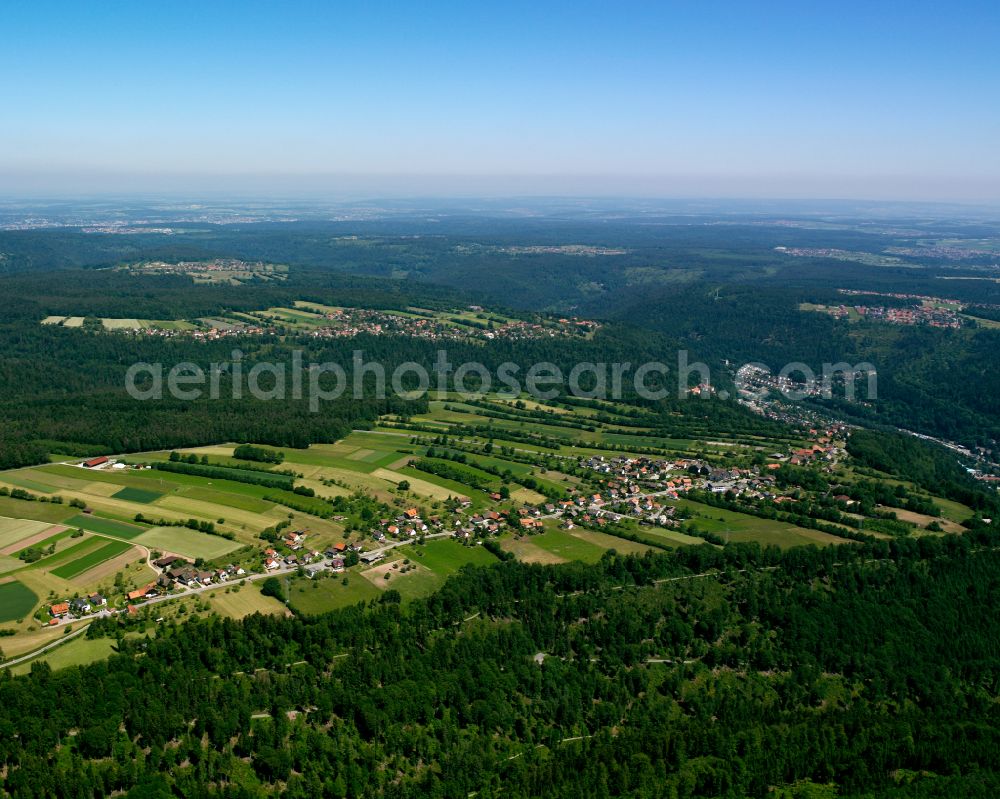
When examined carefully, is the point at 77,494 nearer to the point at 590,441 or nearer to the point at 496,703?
the point at 496,703

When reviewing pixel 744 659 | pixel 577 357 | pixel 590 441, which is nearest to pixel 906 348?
pixel 577 357

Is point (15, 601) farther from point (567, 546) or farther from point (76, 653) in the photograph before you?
point (567, 546)

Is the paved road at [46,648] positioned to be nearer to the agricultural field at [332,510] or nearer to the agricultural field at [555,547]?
the agricultural field at [332,510]

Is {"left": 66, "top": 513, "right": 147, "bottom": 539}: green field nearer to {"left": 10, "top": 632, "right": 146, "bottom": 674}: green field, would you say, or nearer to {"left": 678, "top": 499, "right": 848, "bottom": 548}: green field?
{"left": 10, "top": 632, "right": 146, "bottom": 674}: green field

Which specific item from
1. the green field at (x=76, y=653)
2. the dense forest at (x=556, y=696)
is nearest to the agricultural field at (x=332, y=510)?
the green field at (x=76, y=653)

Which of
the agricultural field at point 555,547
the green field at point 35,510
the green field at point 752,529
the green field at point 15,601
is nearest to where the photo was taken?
the green field at point 15,601

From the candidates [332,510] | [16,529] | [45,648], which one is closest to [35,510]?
[16,529]

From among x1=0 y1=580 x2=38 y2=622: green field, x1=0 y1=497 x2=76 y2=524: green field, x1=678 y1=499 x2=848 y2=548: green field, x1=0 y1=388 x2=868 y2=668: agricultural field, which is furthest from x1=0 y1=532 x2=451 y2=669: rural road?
x1=678 y1=499 x2=848 y2=548: green field
